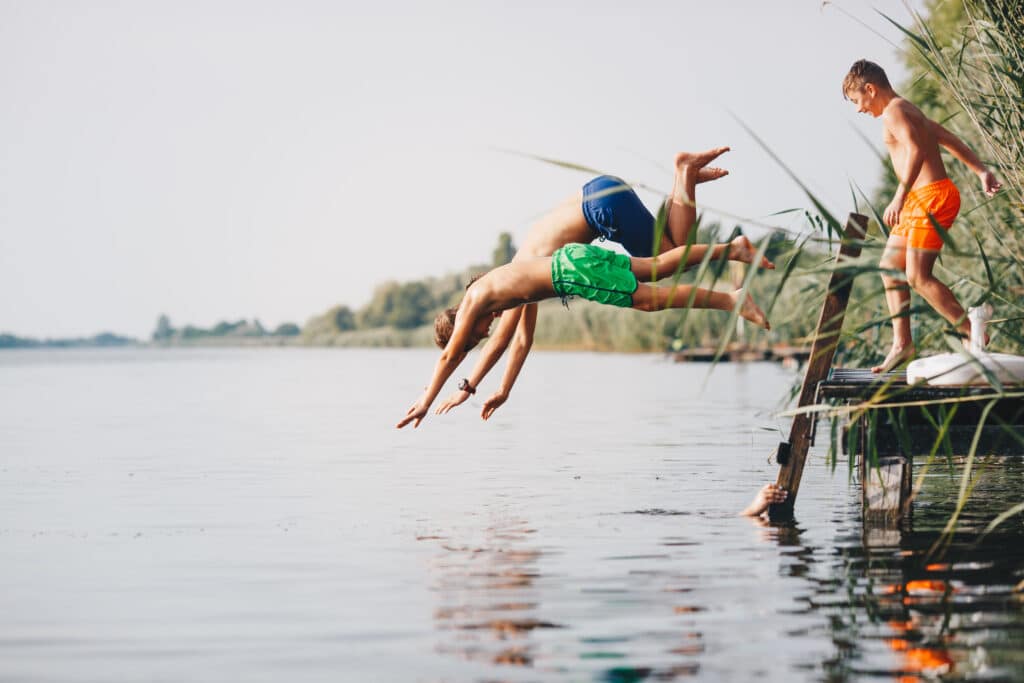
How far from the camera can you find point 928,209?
8.80m

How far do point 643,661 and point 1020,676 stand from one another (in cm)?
136

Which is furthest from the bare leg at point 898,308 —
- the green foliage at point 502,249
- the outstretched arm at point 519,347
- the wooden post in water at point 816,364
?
the green foliage at point 502,249

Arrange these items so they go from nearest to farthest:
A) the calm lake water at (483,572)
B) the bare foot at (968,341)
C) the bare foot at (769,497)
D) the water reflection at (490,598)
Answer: the calm lake water at (483,572) < the water reflection at (490,598) < the bare foot at (968,341) < the bare foot at (769,497)

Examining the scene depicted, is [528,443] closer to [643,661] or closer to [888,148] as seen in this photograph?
[888,148]

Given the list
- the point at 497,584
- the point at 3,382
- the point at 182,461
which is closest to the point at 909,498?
the point at 497,584

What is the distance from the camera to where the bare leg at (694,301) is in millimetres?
7980

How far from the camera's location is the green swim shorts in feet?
28.0

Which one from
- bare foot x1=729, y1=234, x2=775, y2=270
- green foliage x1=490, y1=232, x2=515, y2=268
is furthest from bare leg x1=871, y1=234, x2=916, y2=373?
green foliage x1=490, y1=232, x2=515, y2=268

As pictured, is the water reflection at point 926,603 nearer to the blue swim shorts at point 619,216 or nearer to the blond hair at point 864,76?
the blue swim shorts at point 619,216

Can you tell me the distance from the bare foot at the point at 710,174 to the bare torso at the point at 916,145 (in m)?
1.03

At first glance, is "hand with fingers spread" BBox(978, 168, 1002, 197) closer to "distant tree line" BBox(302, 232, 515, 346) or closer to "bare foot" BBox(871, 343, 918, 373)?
"bare foot" BBox(871, 343, 918, 373)

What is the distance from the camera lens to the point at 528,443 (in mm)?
18812

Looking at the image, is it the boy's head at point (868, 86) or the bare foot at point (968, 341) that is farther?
the boy's head at point (868, 86)

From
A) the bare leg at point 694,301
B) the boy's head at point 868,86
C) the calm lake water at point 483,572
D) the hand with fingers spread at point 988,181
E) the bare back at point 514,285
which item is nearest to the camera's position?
the calm lake water at point 483,572
